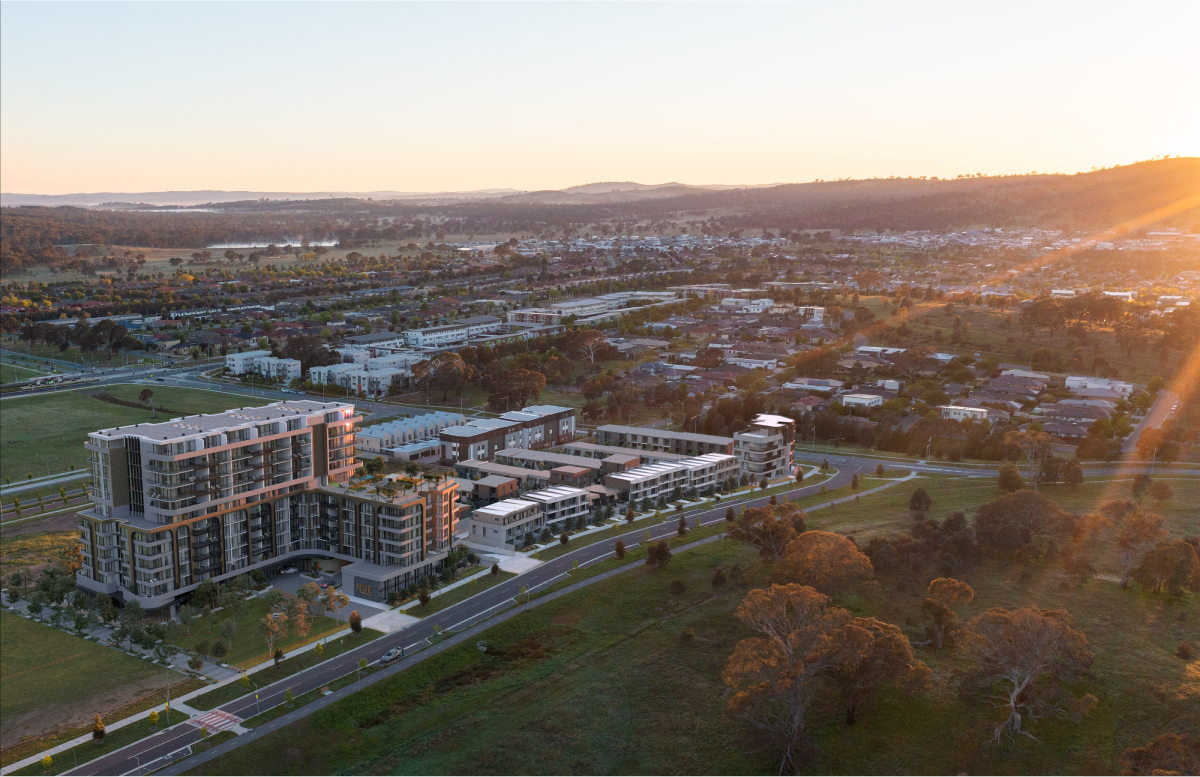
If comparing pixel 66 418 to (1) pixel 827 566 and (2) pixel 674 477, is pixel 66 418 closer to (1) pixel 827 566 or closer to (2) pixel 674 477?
(2) pixel 674 477

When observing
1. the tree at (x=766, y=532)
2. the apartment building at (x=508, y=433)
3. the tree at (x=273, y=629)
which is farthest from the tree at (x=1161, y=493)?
the tree at (x=273, y=629)

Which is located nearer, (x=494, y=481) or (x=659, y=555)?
(x=659, y=555)

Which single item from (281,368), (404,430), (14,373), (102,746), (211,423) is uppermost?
(211,423)

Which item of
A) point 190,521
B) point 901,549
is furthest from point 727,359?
point 190,521

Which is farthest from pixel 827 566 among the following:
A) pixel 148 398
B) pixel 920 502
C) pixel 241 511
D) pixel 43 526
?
pixel 148 398

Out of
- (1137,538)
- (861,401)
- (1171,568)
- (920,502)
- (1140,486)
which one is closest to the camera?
(1171,568)

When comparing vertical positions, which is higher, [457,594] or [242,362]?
[242,362]

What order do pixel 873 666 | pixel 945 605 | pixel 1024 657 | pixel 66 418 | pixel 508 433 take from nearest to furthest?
1. pixel 1024 657
2. pixel 873 666
3. pixel 945 605
4. pixel 508 433
5. pixel 66 418
